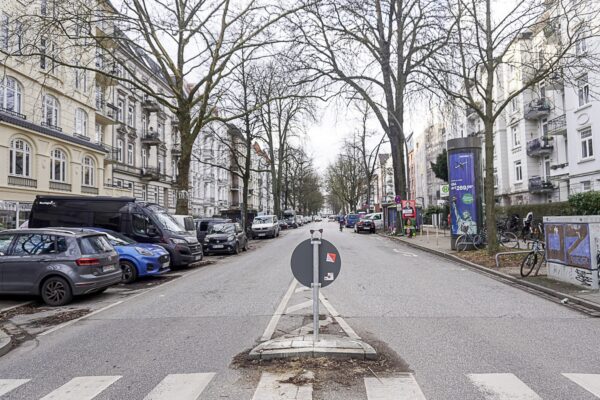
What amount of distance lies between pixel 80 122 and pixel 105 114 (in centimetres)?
357

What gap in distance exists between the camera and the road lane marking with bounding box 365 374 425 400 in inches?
162

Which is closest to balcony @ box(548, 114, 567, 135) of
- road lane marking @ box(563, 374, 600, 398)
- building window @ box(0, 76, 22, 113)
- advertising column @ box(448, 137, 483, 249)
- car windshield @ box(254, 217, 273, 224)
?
advertising column @ box(448, 137, 483, 249)

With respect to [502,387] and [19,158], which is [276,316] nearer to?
[502,387]

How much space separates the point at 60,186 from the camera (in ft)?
90.8

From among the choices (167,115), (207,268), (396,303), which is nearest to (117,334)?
(396,303)

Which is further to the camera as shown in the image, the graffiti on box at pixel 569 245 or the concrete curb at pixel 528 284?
the graffiti on box at pixel 569 245

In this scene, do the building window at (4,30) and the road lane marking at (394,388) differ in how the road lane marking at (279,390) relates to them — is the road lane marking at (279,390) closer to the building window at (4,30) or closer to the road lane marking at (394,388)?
the road lane marking at (394,388)

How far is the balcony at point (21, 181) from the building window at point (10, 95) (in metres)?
3.40

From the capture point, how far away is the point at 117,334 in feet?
22.3

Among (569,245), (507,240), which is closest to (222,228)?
(507,240)

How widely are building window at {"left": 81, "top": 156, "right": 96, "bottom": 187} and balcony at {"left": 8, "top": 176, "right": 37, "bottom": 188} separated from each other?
4.98m

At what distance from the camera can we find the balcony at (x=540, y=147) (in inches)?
1337

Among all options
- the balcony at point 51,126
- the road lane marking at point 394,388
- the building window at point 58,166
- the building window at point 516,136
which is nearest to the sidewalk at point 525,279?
the road lane marking at point 394,388

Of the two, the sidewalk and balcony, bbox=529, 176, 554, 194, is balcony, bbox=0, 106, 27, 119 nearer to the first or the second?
the sidewalk
